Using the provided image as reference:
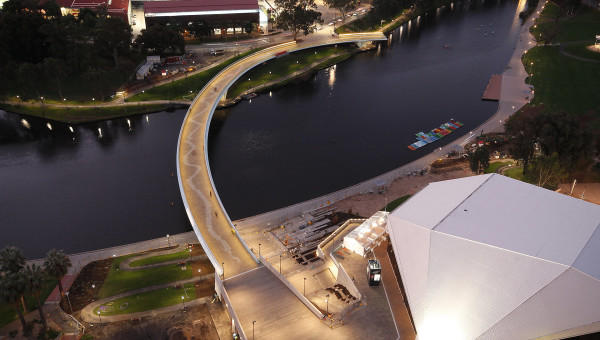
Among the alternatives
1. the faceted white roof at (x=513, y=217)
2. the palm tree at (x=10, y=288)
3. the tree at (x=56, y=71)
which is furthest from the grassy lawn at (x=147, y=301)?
the tree at (x=56, y=71)

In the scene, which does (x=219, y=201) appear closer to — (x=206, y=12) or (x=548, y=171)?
(x=548, y=171)

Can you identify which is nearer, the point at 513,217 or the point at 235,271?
the point at 513,217

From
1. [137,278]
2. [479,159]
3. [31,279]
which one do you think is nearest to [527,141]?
[479,159]

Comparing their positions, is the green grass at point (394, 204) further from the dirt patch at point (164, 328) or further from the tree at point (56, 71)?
the tree at point (56, 71)

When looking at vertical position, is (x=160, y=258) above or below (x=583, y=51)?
below

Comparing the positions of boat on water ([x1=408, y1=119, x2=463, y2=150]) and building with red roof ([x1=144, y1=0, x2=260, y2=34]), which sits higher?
building with red roof ([x1=144, y1=0, x2=260, y2=34])

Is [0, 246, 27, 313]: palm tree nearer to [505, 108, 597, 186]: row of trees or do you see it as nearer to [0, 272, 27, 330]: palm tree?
[0, 272, 27, 330]: palm tree

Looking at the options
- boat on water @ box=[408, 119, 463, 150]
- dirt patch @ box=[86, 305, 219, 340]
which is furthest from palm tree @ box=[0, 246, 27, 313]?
boat on water @ box=[408, 119, 463, 150]
